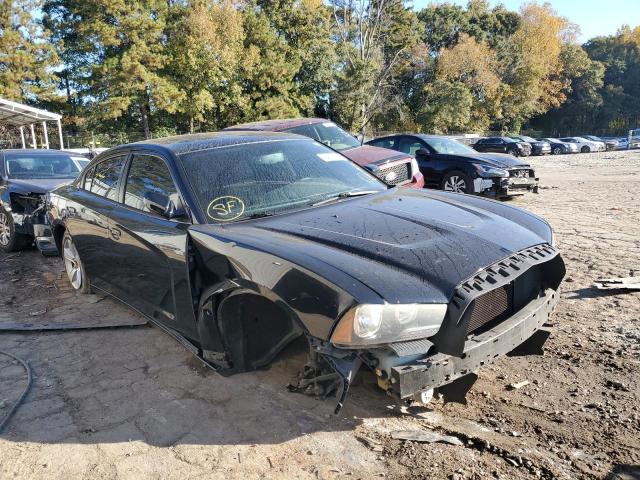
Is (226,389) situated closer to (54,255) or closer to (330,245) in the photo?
(330,245)

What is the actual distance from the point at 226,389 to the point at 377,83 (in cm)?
4061

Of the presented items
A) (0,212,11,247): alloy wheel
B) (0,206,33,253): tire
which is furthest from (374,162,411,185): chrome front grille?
(0,212,11,247): alloy wheel

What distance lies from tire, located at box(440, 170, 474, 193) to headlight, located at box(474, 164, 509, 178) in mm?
244

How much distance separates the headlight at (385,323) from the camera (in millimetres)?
2203

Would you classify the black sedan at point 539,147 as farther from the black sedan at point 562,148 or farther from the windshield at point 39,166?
the windshield at point 39,166

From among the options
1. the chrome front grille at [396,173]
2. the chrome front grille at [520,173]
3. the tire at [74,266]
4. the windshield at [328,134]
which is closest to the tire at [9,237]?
the tire at [74,266]

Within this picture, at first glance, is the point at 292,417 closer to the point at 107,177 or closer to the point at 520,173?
the point at 107,177

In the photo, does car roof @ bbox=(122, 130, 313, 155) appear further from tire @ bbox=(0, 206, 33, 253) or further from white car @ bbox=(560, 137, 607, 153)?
white car @ bbox=(560, 137, 607, 153)

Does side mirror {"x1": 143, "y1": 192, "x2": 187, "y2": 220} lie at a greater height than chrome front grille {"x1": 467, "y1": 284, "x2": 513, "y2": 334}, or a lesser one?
greater

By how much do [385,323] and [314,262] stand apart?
0.46 m

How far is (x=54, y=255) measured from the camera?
6.87 meters

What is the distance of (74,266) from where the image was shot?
5.21 meters

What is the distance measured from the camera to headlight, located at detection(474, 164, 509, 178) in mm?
9562

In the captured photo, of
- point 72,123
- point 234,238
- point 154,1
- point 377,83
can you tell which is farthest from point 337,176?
point 377,83
